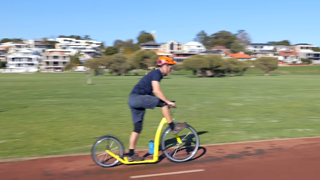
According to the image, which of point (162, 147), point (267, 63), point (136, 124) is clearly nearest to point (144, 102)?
point (136, 124)

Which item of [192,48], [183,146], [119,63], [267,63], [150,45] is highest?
[150,45]

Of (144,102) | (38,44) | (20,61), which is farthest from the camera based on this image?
(38,44)

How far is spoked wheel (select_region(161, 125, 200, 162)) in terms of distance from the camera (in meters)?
6.43

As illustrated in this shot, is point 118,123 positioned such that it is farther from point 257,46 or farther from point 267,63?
point 257,46

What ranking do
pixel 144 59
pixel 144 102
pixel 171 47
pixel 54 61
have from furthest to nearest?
pixel 171 47, pixel 54 61, pixel 144 59, pixel 144 102

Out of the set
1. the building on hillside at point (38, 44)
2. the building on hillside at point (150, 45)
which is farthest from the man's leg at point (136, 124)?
the building on hillside at point (38, 44)

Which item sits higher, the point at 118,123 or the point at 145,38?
the point at 145,38

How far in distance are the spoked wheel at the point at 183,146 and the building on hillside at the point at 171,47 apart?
146 metres

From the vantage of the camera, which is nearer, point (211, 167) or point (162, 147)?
point (211, 167)

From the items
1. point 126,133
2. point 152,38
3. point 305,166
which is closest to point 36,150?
point 126,133

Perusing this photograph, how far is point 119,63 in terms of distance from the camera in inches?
2709

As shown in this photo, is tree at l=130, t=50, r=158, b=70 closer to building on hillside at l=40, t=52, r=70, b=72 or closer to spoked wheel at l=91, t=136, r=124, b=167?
spoked wheel at l=91, t=136, r=124, b=167

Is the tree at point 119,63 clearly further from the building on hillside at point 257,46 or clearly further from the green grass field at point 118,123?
the building on hillside at point 257,46

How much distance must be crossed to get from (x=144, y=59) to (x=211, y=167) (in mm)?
61091
